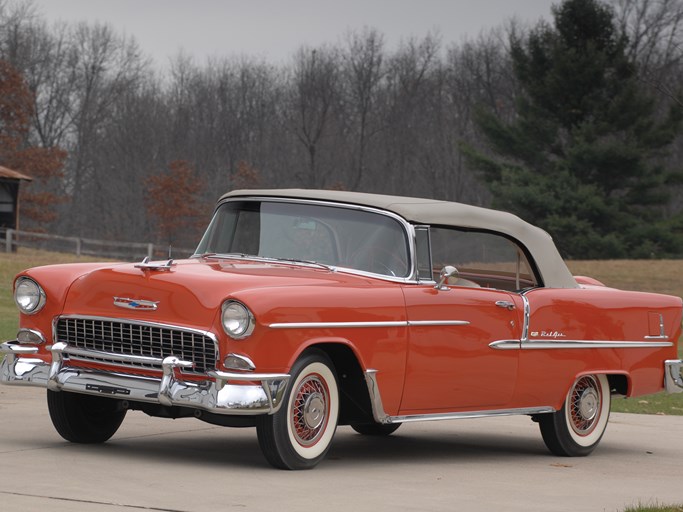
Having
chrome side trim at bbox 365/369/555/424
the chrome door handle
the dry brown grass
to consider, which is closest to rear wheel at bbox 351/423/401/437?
chrome side trim at bbox 365/369/555/424

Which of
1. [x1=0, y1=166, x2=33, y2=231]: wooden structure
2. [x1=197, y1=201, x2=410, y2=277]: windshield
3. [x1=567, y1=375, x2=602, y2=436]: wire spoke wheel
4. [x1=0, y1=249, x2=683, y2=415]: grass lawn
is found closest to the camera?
[x1=197, y1=201, x2=410, y2=277]: windshield

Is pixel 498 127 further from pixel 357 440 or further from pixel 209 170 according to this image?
pixel 357 440

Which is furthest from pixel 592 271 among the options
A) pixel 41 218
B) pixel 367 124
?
pixel 367 124

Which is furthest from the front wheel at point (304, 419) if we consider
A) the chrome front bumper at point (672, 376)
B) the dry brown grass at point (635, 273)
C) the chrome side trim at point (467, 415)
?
the dry brown grass at point (635, 273)

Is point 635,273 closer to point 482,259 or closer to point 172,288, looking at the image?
point 482,259

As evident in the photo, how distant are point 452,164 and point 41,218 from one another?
28.0m

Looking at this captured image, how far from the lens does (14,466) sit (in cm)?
700

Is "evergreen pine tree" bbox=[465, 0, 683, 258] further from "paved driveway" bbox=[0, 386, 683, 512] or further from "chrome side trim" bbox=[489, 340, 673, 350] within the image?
"paved driveway" bbox=[0, 386, 683, 512]

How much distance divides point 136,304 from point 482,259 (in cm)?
292

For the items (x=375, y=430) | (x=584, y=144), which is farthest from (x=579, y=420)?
(x=584, y=144)

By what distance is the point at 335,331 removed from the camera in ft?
24.1

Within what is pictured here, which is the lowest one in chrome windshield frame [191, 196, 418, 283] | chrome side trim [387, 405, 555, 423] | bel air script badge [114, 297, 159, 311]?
chrome side trim [387, 405, 555, 423]

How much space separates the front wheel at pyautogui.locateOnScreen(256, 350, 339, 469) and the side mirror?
3.48ft

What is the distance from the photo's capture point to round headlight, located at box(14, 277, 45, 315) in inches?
306
